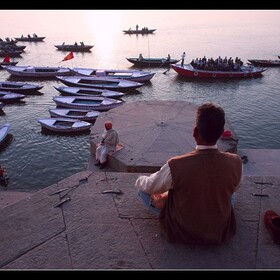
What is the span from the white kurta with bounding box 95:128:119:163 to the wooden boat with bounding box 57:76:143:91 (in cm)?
1895

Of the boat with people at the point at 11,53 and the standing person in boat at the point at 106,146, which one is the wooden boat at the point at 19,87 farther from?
the standing person in boat at the point at 106,146

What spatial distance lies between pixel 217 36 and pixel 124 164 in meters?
65.0

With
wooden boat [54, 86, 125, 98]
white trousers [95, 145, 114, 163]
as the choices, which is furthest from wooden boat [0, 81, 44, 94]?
white trousers [95, 145, 114, 163]

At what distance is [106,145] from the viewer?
28.2 ft

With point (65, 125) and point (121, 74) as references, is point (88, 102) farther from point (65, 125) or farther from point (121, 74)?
point (121, 74)

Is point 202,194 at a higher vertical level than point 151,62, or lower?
higher

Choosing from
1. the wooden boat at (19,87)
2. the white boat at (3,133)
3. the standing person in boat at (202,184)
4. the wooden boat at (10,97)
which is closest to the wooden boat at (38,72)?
the wooden boat at (19,87)

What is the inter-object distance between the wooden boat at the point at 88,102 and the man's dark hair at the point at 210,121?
19547mm

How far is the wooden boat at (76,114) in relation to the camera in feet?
67.1

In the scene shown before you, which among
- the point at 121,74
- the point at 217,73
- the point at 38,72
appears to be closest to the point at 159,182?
the point at 121,74

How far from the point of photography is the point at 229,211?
10.2ft

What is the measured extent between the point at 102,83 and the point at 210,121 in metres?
26.5
